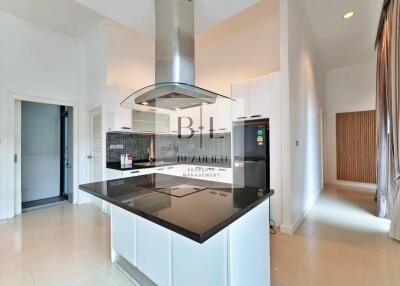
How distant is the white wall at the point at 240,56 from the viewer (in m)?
3.32

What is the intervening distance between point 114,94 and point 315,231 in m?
3.66

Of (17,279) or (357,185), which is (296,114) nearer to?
(17,279)

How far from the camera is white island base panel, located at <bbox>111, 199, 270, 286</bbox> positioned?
111 cm

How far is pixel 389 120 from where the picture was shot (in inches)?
108

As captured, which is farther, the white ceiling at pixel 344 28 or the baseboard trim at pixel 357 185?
the baseboard trim at pixel 357 185

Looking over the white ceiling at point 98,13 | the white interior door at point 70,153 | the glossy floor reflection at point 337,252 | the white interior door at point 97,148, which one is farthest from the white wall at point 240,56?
the white interior door at point 70,153

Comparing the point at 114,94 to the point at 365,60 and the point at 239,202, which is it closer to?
the point at 239,202

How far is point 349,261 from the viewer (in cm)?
197

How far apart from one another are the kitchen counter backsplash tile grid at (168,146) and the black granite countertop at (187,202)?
6.15 ft

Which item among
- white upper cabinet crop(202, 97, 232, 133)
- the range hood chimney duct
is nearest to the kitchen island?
the range hood chimney duct

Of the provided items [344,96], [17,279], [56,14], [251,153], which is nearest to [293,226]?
[251,153]

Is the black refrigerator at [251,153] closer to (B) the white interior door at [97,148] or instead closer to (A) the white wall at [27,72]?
(B) the white interior door at [97,148]

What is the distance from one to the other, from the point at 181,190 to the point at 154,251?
49cm

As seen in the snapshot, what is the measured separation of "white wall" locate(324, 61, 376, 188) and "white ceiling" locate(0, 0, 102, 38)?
239 inches
